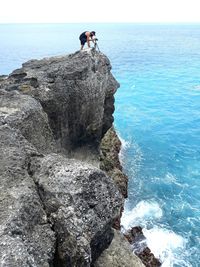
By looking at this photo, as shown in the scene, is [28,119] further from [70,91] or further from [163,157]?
[163,157]

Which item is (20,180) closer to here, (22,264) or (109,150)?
(22,264)

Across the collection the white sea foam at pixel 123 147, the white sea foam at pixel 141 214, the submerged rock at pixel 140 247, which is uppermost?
the submerged rock at pixel 140 247

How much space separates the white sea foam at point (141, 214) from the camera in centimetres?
2928

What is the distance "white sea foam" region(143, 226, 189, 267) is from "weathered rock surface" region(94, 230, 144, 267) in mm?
11795

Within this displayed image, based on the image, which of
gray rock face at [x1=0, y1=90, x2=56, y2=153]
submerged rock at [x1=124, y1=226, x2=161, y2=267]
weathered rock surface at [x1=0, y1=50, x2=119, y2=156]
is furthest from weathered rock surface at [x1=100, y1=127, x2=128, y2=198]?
gray rock face at [x1=0, y1=90, x2=56, y2=153]

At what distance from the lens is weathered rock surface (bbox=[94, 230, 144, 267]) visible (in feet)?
43.2

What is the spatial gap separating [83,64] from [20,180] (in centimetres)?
1365

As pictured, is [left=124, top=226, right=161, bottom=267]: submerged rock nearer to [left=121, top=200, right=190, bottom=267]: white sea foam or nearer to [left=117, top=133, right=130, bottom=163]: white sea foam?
[left=121, top=200, right=190, bottom=267]: white sea foam

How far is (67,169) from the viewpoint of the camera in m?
12.5

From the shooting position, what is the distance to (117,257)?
13.6m

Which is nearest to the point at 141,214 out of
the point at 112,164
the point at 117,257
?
the point at 112,164

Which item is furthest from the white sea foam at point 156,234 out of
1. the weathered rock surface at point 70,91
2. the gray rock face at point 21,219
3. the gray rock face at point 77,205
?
the gray rock face at point 21,219

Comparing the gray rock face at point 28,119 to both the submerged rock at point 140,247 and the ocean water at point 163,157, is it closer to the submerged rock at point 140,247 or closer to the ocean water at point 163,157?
the submerged rock at point 140,247

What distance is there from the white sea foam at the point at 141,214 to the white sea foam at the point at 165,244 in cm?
119
